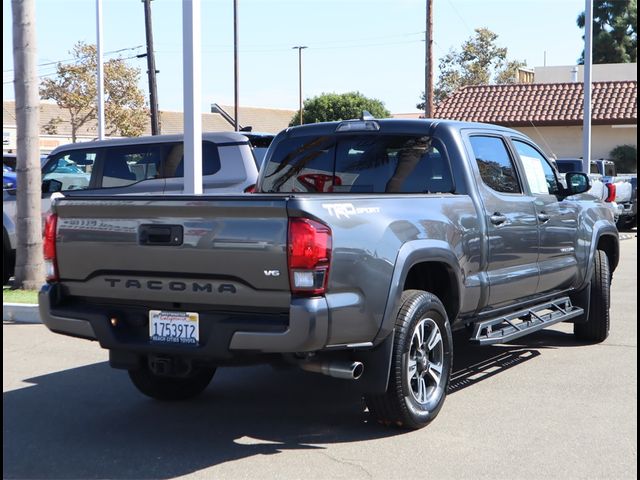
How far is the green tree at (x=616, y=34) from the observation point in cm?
6031

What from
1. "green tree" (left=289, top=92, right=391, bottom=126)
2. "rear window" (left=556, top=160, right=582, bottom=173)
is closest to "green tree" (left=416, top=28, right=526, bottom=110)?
"green tree" (left=289, top=92, right=391, bottom=126)

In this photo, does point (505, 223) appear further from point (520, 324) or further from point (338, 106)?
point (338, 106)

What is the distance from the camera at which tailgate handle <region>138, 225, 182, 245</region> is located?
5172 millimetres

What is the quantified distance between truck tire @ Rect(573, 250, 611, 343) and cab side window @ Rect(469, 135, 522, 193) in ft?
5.56

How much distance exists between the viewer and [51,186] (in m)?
13.5

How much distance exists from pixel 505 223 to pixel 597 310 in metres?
2.14

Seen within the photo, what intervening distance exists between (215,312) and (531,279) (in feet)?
10.2

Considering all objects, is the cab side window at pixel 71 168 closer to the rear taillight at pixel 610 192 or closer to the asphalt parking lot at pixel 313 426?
the asphalt parking lot at pixel 313 426

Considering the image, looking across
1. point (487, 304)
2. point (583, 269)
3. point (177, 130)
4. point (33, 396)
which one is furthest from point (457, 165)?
point (177, 130)

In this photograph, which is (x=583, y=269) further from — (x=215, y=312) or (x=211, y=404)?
(x=215, y=312)

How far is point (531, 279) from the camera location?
23.7ft

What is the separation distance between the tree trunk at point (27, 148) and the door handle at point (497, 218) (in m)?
6.56

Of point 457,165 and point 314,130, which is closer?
point 457,165

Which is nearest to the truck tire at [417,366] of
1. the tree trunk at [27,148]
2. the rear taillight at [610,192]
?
the tree trunk at [27,148]
